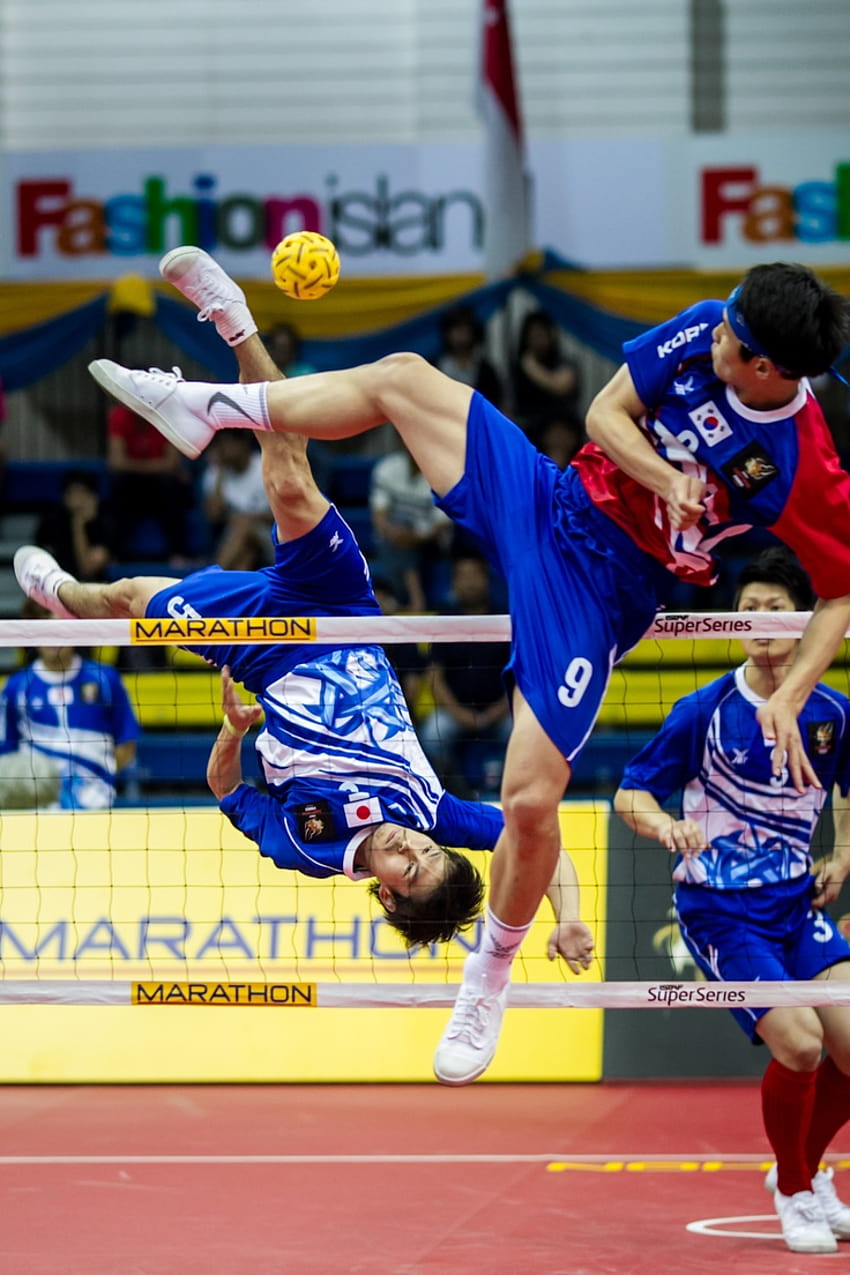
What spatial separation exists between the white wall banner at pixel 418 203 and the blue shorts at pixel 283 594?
331 inches

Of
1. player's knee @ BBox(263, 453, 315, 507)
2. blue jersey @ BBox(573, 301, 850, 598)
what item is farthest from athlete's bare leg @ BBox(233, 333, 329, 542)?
blue jersey @ BBox(573, 301, 850, 598)

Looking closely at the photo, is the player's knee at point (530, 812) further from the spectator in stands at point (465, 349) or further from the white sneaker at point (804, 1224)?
the spectator in stands at point (465, 349)

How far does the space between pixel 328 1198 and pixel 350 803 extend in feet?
5.07

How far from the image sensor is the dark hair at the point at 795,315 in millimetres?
4340

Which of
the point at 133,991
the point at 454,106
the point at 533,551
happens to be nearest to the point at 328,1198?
the point at 133,991

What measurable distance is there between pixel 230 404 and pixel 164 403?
0.69ft

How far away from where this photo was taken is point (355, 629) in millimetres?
5613

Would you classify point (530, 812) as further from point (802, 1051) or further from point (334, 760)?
point (802, 1051)

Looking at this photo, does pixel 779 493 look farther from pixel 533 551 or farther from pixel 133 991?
pixel 133 991

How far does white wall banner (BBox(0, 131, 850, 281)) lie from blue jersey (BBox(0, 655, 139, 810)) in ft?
19.9

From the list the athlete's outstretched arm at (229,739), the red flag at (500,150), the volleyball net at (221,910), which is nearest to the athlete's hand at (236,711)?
the athlete's outstretched arm at (229,739)

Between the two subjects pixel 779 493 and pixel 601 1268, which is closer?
pixel 779 493

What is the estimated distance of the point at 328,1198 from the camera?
633 cm

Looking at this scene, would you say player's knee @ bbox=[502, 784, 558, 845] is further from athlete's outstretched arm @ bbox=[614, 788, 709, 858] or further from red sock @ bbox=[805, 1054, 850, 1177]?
red sock @ bbox=[805, 1054, 850, 1177]
